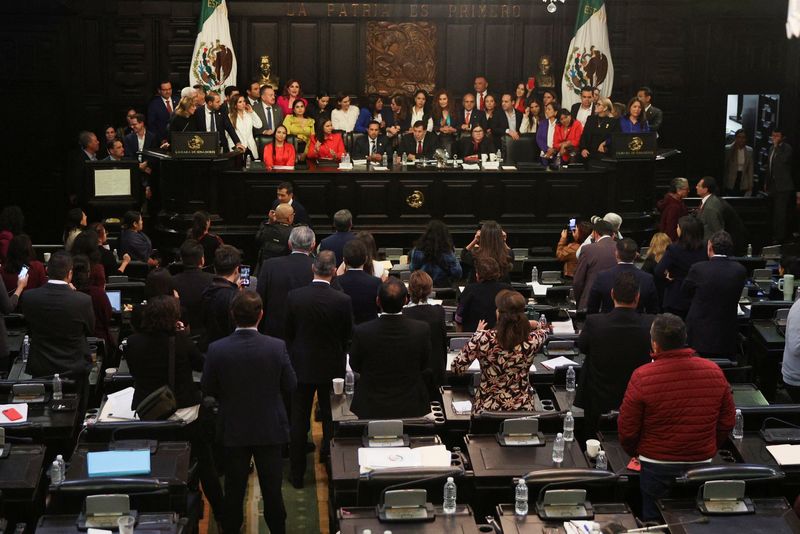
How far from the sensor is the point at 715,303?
957 centimetres

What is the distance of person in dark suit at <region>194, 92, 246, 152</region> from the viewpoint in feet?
49.6

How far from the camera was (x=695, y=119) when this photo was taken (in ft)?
61.6

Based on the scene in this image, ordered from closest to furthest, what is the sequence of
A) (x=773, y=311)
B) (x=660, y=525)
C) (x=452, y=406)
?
1. (x=660, y=525)
2. (x=452, y=406)
3. (x=773, y=311)

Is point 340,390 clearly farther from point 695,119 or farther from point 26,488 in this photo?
point 695,119

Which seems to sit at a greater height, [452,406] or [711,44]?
[711,44]

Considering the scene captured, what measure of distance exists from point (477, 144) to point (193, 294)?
317 inches

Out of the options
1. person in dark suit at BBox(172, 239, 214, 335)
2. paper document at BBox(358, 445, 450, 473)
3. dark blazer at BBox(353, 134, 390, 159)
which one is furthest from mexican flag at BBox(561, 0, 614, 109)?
paper document at BBox(358, 445, 450, 473)

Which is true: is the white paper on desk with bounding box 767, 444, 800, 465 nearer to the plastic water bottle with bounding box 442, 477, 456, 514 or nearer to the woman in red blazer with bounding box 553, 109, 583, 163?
the plastic water bottle with bounding box 442, 477, 456, 514

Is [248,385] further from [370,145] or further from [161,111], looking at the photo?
[161,111]

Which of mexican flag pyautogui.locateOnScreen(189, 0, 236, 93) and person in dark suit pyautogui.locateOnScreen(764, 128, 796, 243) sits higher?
mexican flag pyautogui.locateOnScreen(189, 0, 236, 93)

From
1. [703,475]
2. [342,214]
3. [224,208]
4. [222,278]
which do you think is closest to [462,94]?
[224,208]

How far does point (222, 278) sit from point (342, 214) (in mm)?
2364

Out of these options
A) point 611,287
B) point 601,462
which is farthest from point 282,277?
point 601,462

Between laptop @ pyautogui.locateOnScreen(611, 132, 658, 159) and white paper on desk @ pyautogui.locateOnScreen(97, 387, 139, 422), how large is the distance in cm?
905
